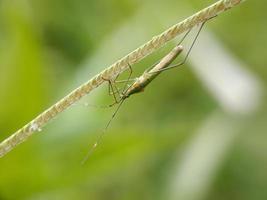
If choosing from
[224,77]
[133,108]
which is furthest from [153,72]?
[133,108]

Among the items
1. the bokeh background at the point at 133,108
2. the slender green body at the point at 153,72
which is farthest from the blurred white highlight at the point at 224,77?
the slender green body at the point at 153,72

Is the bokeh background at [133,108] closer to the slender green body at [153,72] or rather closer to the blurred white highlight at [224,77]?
the blurred white highlight at [224,77]

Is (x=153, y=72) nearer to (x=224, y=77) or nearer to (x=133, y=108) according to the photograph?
(x=224, y=77)

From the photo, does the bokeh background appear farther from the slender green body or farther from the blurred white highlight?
the slender green body

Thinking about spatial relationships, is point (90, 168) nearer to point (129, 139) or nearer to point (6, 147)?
point (129, 139)

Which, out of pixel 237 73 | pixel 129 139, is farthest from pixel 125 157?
pixel 237 73
